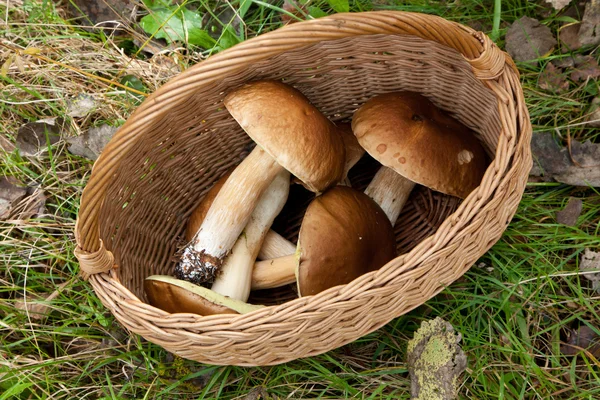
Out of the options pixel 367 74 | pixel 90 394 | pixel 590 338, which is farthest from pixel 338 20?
pixel 90 394

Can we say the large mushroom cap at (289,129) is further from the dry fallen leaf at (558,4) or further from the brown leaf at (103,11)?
the brown leaf at (103,11)

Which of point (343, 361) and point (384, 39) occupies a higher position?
point (384, 39)

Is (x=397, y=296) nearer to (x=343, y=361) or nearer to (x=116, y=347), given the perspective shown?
(x=343, y=361)

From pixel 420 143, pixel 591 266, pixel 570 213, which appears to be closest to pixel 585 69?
→ pixel 570 213

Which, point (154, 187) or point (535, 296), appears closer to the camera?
point (535, 296)

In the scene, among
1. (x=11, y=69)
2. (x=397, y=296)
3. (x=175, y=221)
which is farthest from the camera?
(x=11, y=69)

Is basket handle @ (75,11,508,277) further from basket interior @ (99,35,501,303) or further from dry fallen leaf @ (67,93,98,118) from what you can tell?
dry fallen leaf @ (67,93,98,118)
